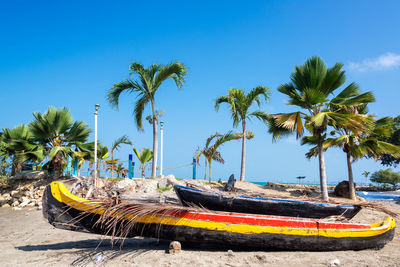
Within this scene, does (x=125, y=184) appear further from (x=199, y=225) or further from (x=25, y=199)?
(x=199, y=225)

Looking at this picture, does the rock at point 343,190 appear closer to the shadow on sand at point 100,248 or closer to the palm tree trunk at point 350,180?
the palm tree trunk at point 350,180

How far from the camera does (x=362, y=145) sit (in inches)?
546

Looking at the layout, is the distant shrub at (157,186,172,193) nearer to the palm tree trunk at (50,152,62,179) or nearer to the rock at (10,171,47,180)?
A: the palm tree trunk at (50,152,62,179)

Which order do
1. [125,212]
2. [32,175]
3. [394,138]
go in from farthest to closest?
1. [394,138]
2. [32,175]
3. [125,212]

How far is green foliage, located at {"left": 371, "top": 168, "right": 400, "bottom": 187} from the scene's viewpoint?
1599 inches

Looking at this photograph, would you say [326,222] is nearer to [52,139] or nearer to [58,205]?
[58,205]

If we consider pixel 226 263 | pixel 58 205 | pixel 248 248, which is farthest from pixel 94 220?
pixel 248 248

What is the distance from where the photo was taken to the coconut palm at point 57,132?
42.5ft

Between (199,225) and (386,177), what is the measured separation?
47.5 metres

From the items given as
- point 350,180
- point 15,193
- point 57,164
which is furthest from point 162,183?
point 350,180

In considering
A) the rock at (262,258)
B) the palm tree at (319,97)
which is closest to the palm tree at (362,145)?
the palm tree at (319,97)

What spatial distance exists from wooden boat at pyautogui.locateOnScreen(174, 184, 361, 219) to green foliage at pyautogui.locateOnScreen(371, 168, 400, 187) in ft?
142

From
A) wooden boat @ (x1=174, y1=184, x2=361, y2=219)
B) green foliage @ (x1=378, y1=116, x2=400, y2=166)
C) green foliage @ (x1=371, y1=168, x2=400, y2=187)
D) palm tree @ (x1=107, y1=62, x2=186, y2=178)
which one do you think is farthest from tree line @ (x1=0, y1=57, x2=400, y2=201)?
green foliage @ (x1=371, y1=168, x2=400, y2=187)

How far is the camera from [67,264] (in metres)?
4.45
